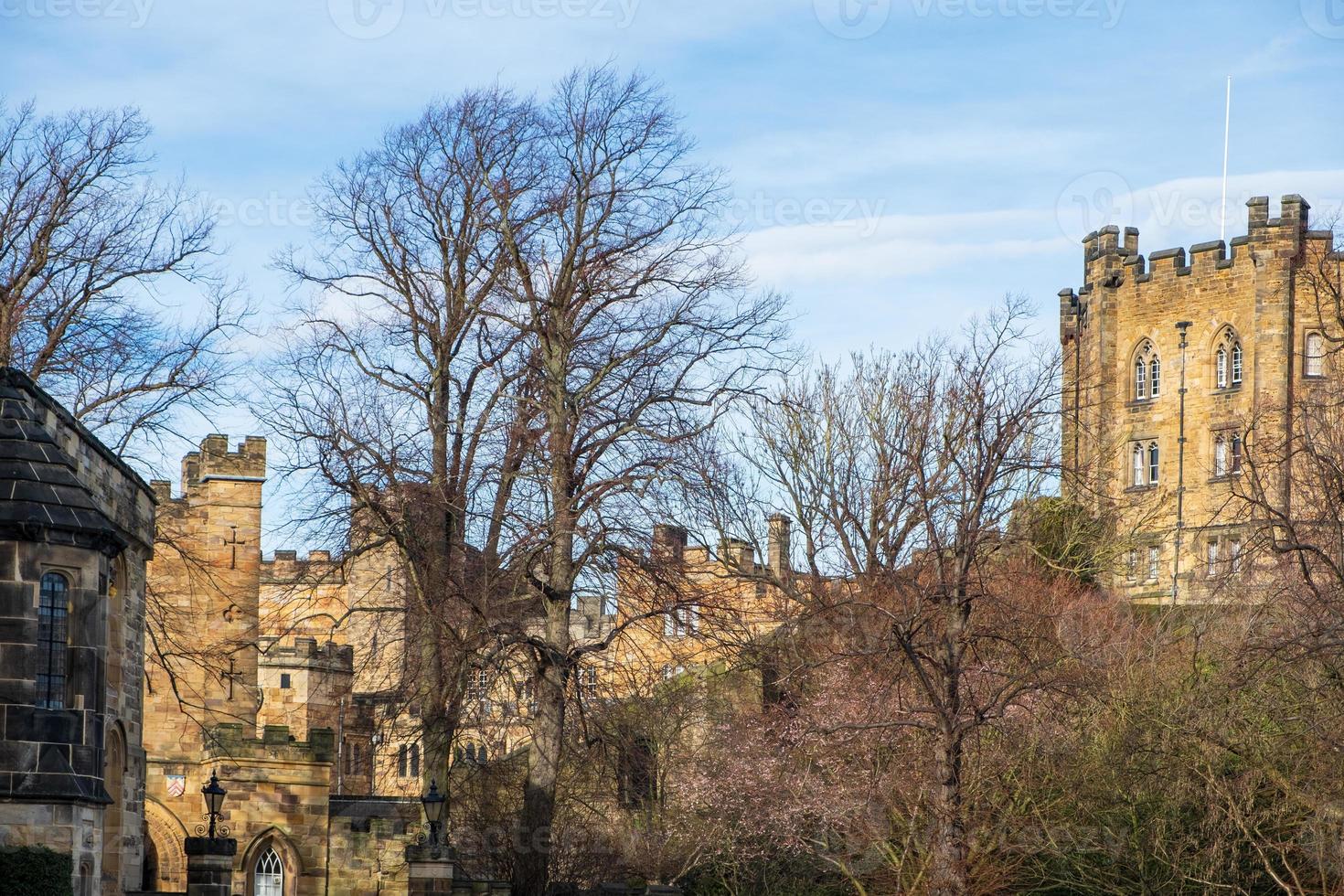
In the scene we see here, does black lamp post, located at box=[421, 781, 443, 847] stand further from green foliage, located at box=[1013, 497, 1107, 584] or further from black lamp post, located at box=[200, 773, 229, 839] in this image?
green foliage, located at box=[1013, 497, 1107, 584]

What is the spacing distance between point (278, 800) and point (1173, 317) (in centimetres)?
4614

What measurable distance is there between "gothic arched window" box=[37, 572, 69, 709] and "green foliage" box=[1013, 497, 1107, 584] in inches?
1277

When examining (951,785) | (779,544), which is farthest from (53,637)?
(779,544)

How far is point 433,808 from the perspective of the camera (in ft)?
95.7

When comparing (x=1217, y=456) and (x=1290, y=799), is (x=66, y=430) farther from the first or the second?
(x=1217, y=456)

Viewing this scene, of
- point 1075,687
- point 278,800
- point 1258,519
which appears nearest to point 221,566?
point 278,800

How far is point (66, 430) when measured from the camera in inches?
924

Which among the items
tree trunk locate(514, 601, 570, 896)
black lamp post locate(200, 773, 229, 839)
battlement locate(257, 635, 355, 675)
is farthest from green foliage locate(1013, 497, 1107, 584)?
black lamp post locate(200, 773, 229, 839)

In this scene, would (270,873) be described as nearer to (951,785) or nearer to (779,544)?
(951,785)

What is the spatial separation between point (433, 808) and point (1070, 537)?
28.0m

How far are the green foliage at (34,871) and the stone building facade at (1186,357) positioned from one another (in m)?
51.6

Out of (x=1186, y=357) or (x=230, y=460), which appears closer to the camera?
(x=230, y=460)

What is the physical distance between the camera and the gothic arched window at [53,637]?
21109mm

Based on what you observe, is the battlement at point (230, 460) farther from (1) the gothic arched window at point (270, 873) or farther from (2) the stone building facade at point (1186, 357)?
(2) the stone building facade at point (1186, 357)
